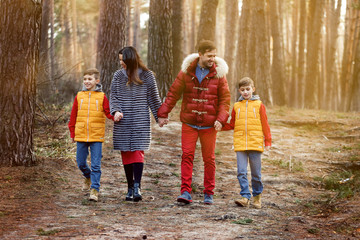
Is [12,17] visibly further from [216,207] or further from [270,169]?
[270,169]

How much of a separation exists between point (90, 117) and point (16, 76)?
1.42m

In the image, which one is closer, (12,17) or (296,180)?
(12,17)

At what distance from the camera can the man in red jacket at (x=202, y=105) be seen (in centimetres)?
566

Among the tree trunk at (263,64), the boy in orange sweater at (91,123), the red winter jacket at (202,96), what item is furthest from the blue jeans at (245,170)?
the tree trunk at (263,64)

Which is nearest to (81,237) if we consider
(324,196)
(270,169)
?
(324,196)

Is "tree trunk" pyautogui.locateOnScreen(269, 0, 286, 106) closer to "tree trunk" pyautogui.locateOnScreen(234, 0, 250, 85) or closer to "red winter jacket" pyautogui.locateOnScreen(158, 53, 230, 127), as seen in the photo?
"tree trunk" pyautogui.locateOnScreen(234, 0, 250, 85)

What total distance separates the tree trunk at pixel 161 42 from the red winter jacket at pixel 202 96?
6.06 meters

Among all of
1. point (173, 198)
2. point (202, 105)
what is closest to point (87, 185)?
point (173, 198)

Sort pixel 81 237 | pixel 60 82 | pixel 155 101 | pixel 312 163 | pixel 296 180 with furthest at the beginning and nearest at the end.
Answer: pixel 60 82, pixel 312 163, pixel 296 180, pixel 155 101, pixel 81 237

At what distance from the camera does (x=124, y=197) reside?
5996 millimetres

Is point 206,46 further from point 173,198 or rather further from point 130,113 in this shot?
point 173,198

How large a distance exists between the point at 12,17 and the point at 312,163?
650 centimetres

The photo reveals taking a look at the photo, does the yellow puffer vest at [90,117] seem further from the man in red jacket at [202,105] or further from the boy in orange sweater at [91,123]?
the man in red jacket at [202,105]

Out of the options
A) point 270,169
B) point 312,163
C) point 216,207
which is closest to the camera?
point 216,207
